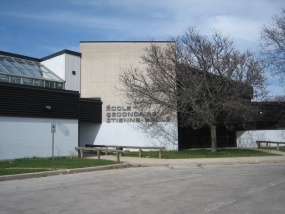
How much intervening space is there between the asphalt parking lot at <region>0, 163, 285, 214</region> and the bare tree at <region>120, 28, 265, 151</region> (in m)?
12.9

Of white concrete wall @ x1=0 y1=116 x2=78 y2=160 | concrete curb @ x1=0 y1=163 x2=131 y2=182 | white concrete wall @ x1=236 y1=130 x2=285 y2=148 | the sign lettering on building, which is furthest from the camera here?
white concrete wall @ x1=236 y1=130 x2=285 y2=148

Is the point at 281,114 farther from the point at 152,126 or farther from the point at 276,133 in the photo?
the point at 152,126

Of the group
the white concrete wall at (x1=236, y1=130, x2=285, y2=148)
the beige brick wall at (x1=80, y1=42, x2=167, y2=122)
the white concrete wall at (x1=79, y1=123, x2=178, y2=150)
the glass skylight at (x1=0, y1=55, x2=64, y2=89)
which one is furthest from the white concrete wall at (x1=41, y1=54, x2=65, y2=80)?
the white concrete wall at (x1=236, y1=130, x2=285, y2=148)

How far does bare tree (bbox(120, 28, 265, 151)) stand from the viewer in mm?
25344

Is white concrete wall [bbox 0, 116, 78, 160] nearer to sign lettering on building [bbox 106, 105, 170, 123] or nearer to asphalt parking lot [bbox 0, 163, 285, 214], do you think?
sign lettering on building [bbox 106, 105, 170, 123]

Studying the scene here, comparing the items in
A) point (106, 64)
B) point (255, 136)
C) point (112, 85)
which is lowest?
point (255, 136)

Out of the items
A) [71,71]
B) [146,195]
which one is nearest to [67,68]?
[71,71]

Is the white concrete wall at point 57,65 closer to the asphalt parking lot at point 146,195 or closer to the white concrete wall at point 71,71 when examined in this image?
the white concrete wall at point 71,71

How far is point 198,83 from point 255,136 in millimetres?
13051

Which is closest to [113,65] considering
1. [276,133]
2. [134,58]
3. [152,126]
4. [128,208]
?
[134,58]

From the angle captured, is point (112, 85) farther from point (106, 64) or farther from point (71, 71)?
point (71, 71)

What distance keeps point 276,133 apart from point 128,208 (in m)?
30.3

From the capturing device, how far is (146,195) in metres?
9.24

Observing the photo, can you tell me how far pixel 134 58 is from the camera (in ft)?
101
